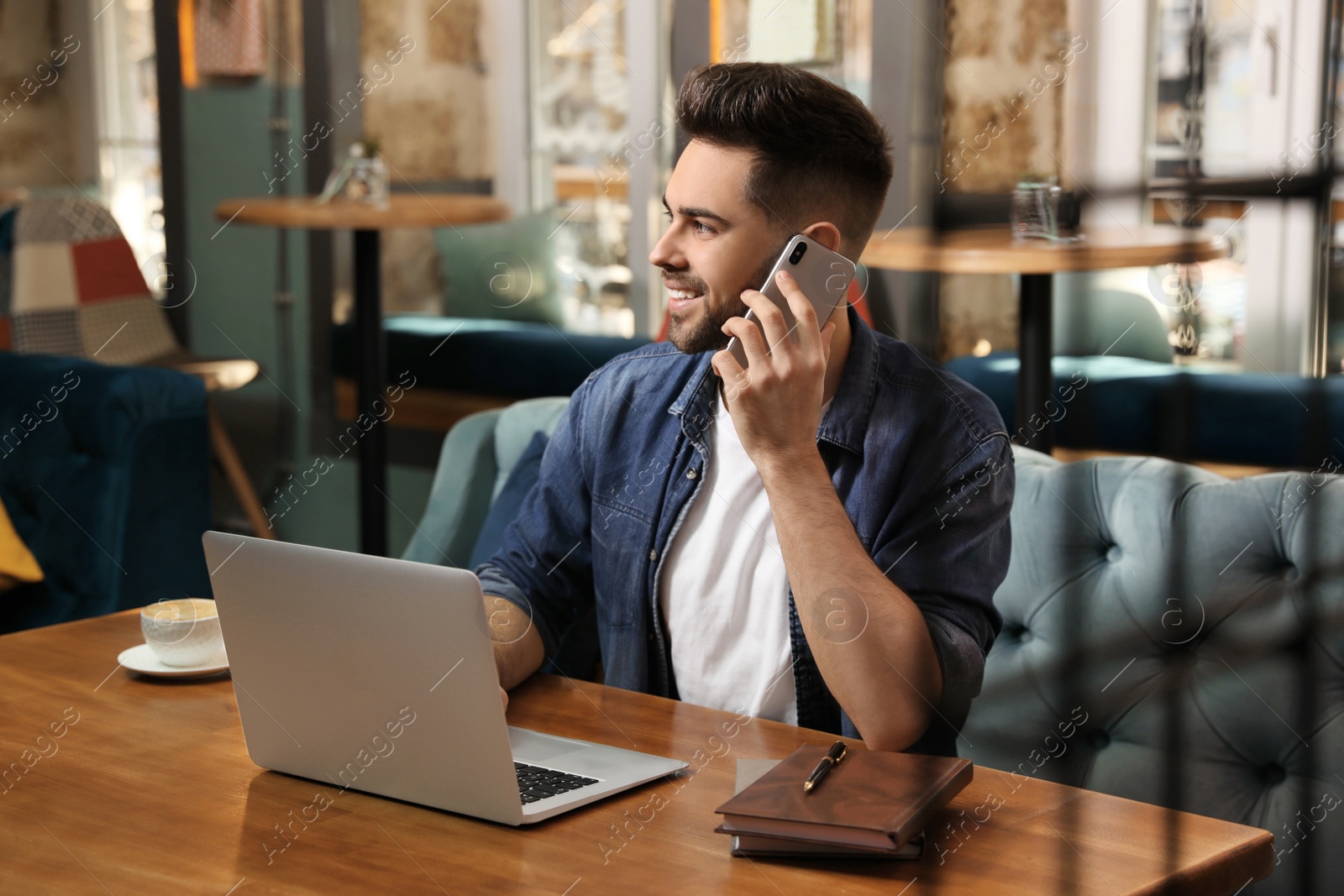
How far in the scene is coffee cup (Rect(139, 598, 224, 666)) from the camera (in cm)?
122

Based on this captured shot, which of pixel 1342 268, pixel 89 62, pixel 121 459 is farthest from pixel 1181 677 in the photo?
pixel 89 62

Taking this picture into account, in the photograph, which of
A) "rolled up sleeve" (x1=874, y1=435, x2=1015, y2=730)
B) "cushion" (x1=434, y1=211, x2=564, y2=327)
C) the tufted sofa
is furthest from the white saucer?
"cushion" (x1=434, y1=211, x2=564, y2=327)

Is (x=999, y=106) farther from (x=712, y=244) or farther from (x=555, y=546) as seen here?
(x=555, y=546)

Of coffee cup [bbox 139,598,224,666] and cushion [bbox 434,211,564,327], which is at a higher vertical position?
cushion [bbox 434,211,564,327]

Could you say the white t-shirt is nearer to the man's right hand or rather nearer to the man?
the man

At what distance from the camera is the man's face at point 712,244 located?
131 cm

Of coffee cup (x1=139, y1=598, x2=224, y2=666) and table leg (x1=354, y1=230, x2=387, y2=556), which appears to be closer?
coffee cup (x1=139, y1=598, x2=224, y2=666)

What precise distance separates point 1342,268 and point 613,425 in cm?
173

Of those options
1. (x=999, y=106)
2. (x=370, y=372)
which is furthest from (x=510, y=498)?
(x=999, y=106)

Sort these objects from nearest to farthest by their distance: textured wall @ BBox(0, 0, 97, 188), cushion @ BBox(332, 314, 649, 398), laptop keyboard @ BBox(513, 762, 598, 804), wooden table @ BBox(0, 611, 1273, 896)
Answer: wooden table @ BBox(0, 611, 1273, 896) < laptop keyboard @ BBox(513, 762, 598, 804) < cushion @ BBox(332, 314, 649, 398) < textured wall @ BBox(0, 0, 97, 188)

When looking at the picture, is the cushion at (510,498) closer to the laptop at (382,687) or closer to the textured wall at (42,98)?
the laptop at (382,687)

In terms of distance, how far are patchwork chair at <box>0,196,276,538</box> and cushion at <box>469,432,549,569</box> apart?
5.07 ft

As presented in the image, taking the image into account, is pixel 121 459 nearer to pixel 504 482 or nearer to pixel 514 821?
pixel 504 482

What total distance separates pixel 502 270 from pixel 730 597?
2640mm
